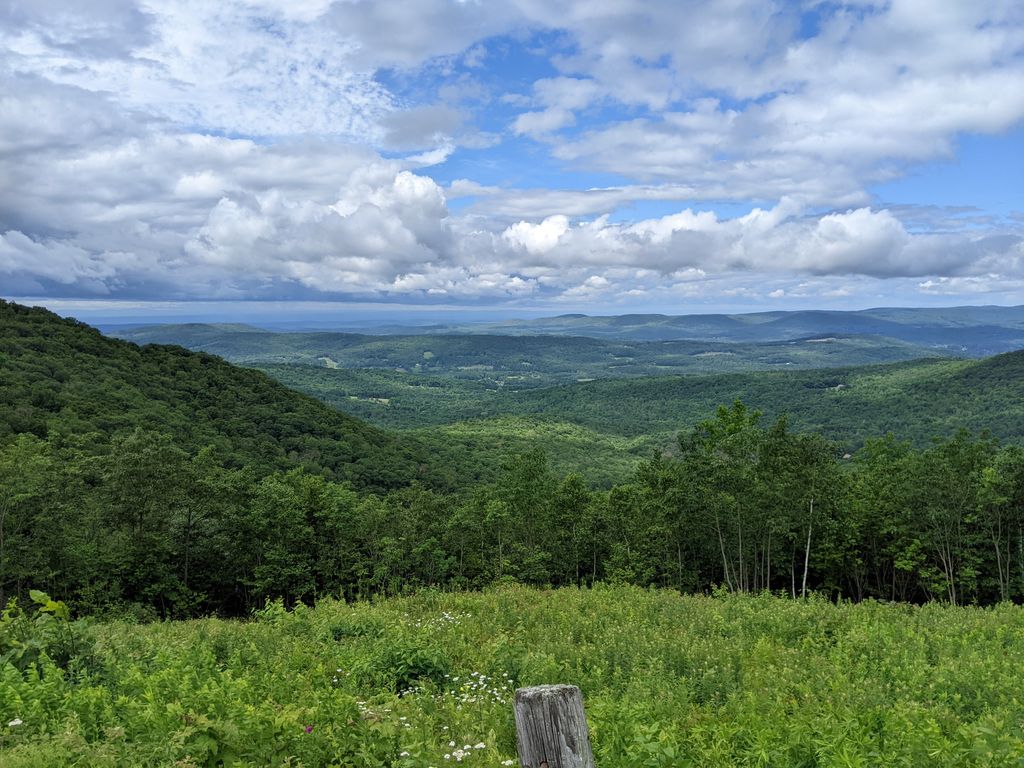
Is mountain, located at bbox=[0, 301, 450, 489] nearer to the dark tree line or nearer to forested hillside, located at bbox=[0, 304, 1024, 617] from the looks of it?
forested hillside, located at bbox=[0, 304, 1024, 617]

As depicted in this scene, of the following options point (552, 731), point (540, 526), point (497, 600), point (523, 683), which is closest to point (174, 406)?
point (540, 526)

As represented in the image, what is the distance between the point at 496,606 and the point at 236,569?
22947 millimetres

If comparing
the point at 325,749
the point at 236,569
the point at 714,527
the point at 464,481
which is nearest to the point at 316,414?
the point at 464,481

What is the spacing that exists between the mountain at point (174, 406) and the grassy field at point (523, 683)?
161 ft

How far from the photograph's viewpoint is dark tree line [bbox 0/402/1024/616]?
1073 inches

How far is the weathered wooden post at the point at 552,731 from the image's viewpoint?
396 cm

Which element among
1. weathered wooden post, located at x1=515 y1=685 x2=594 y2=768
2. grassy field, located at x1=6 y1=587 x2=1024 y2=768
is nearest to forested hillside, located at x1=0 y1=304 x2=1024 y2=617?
grassy field, located at x1=6 y1=587 x2=1024 y2=768

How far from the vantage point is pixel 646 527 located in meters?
35.7

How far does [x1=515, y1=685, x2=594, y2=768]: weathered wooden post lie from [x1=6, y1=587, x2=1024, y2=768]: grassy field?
1429 millimetres

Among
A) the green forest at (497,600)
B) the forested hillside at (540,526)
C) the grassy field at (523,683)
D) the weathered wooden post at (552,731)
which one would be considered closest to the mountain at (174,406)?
the green forest at (497,600)

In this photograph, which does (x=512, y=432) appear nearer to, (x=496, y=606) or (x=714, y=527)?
(x=714, y=527)

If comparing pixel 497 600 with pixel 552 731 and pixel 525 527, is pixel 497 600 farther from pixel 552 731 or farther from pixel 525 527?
pixel 525 527

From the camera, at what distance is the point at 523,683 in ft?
28.0

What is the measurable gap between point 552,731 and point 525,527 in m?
34.5
